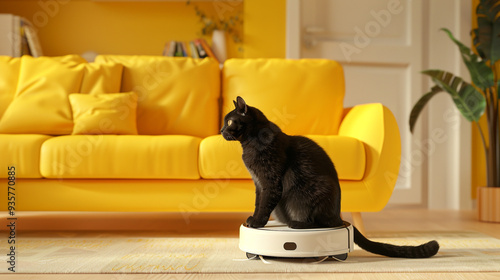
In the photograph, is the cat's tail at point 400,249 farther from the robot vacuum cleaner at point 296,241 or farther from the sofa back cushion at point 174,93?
the sofa back cushion at point 174,93

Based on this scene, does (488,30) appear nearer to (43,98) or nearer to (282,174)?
(282,174)

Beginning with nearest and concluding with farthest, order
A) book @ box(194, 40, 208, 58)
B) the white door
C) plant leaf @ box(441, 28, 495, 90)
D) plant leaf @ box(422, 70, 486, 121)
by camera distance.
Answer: plant leaf @ box(422, 70, 486, 121) → plant leaf @ box(441, 28, 495, 90) → the white door → book @ box(194, 40, 208, 58)

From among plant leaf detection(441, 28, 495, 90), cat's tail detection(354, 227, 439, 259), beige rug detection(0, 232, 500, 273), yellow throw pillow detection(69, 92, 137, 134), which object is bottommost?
beige rug detection(0, 232, 500, 273)

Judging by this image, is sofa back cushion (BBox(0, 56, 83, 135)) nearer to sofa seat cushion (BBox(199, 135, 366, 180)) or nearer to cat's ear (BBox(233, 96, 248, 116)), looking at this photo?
sofa seat cushion (BBox(199, 135, 366, 180))

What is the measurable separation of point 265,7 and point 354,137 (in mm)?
1742

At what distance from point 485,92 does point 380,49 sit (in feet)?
2.52

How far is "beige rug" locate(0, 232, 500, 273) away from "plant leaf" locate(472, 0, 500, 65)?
59.3 inches

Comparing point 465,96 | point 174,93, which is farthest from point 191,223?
point 465,96

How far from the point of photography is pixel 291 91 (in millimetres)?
2645

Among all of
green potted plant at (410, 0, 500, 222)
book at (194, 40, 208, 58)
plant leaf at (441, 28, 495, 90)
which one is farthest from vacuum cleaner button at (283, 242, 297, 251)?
book at (194, 40, 208, 58)

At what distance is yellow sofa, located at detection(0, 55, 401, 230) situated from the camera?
2.06m

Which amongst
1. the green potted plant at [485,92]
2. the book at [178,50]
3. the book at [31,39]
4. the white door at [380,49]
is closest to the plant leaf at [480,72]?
the green potted plant at [485,92]

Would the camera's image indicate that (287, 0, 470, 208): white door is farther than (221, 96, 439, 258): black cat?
Yes

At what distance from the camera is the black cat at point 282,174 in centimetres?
150
